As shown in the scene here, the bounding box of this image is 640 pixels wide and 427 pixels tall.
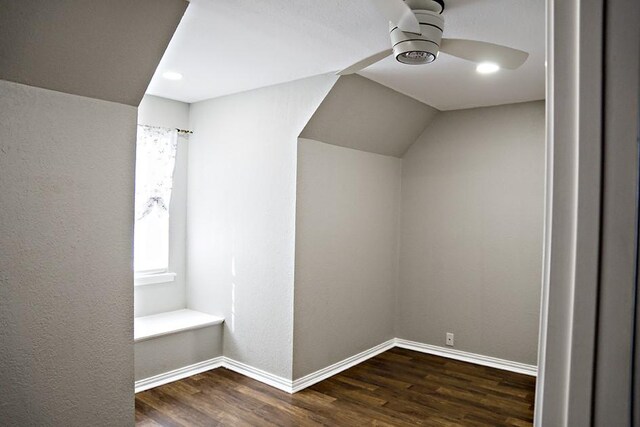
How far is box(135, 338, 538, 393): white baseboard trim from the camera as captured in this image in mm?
3627

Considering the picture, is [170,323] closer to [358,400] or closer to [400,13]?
[358,400]

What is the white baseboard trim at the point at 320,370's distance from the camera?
11.9 feet

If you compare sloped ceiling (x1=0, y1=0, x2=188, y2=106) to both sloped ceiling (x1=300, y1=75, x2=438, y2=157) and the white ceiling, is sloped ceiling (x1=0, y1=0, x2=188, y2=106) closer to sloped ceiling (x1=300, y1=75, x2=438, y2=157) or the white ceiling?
the white ceiling

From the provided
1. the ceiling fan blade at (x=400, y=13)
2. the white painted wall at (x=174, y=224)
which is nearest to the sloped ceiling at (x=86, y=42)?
the ceiling fan blade at (x=400, y=13)

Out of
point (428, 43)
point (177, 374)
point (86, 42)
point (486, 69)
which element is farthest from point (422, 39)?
point (177, 374)

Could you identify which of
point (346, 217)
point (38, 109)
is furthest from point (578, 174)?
point (346, 217)

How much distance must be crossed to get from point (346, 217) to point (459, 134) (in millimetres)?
1505

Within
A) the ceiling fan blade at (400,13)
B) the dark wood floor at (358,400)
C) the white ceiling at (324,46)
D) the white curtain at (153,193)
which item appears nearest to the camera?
the ceiling fan blade at (400,13)

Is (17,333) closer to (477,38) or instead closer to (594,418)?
(594,418)

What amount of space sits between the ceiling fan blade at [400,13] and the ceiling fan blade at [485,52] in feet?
1.27

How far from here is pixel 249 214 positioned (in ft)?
12.7

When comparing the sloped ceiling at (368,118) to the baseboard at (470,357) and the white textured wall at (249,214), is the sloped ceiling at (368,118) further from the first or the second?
the baseboard at (470,357)

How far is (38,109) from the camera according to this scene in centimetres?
212

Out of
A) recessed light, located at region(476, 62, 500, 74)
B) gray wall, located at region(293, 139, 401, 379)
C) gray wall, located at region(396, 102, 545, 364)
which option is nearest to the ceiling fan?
recessed light, located at region(476, 62, 500, 74)
